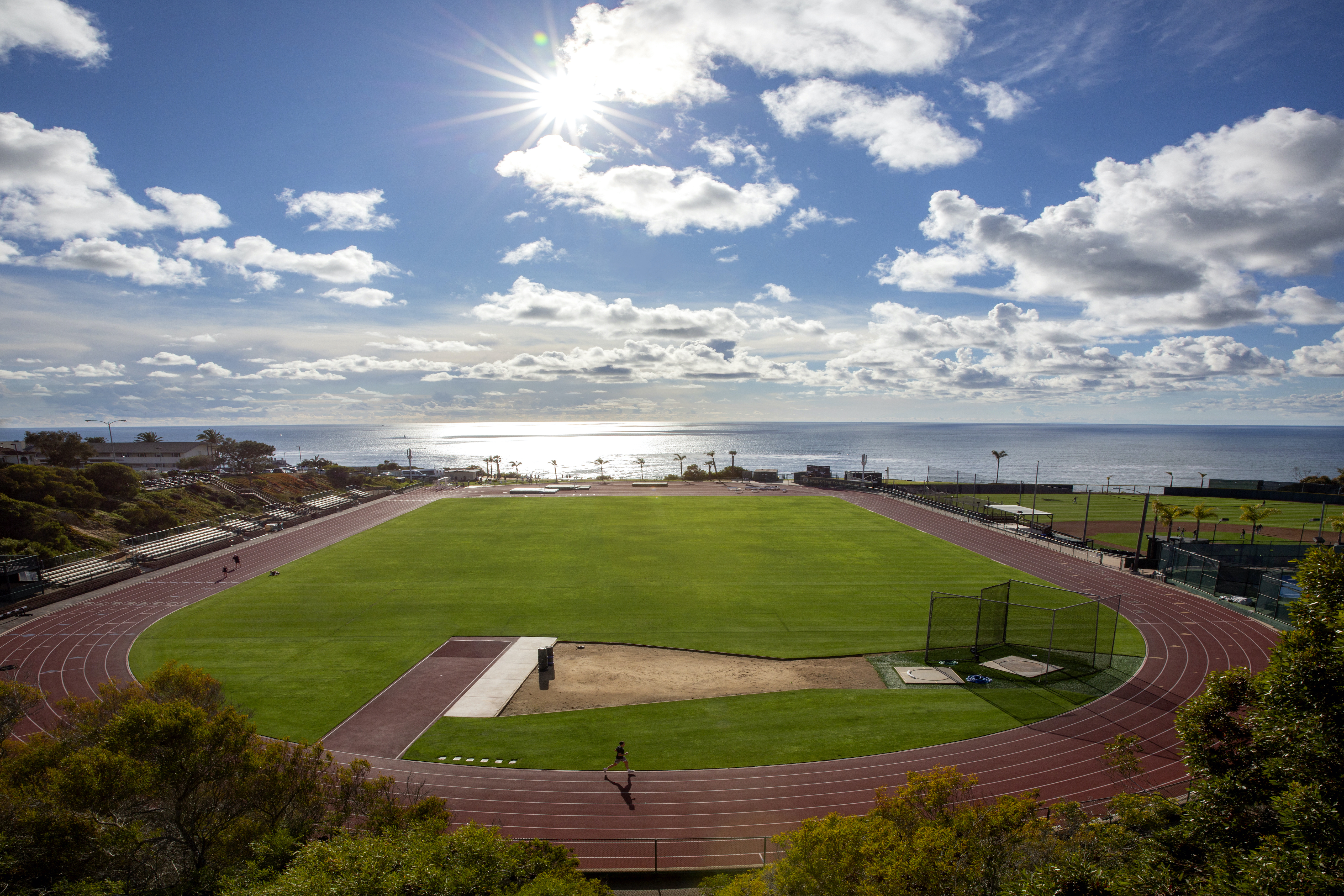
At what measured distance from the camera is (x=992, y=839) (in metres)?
12.1

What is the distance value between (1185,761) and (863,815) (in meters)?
8.98

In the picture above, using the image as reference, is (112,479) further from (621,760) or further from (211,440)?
(621,760)

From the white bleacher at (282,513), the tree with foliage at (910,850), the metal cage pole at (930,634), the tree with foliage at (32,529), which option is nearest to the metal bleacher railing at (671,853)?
the tree with foliage at (910,850)

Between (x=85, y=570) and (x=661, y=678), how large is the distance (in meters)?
44.9

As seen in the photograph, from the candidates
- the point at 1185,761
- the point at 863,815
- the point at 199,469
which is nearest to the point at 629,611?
the point at 863,815

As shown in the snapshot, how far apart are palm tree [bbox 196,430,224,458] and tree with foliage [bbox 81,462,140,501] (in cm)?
6146

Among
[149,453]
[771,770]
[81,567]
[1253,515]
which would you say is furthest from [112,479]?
[1253,515]

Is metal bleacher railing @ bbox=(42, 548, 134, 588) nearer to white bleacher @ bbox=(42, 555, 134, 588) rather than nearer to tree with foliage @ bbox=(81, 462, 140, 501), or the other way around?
white bleacher @ bbox=(42, 555, 134, 588)

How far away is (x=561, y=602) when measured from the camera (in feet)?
122

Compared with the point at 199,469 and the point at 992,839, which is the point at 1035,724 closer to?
the point at 992,839

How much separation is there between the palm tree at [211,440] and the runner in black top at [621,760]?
445ft

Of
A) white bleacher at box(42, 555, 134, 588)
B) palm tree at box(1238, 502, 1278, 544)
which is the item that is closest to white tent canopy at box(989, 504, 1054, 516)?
palm tree at box(1238, 502, 1278, 544)

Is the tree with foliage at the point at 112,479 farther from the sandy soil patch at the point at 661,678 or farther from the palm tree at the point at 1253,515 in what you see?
the palm tree at the point at 1253,515

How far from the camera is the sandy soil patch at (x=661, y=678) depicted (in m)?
24.9
